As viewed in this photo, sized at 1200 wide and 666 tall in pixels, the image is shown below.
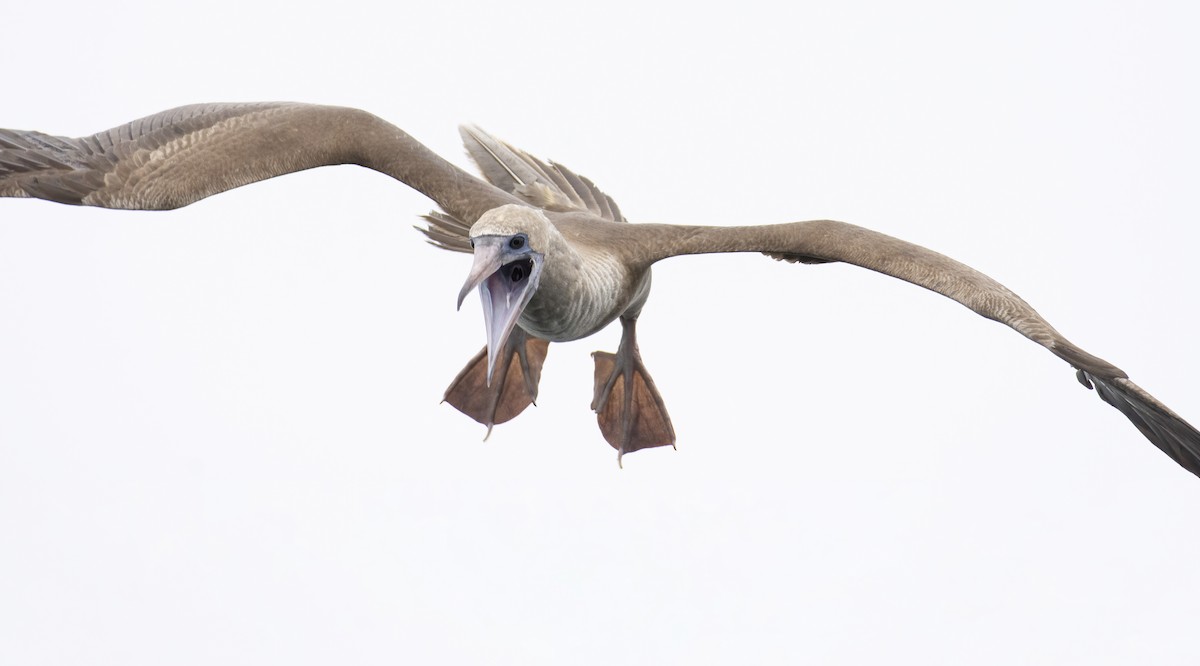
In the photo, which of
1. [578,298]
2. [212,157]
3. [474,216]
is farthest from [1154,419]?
[212,157]

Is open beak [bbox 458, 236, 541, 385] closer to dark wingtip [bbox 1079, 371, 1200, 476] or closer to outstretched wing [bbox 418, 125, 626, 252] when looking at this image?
outstretched wing [bbox 418, 125, 626, 252]

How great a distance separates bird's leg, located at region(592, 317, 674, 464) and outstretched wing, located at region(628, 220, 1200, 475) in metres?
1.35

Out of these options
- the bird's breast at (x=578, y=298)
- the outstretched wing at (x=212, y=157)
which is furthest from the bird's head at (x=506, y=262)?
the outstretched wing at (x=212, y=157)

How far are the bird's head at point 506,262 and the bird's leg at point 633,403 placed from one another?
2.46 meters

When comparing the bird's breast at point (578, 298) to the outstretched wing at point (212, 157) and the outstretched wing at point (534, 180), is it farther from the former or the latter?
the outstretched wing at point (534, 180)

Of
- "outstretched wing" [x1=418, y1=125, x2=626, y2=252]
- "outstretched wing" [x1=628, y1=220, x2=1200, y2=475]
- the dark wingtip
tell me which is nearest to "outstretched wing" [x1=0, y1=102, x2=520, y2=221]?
"outstretched wing" [x1=418, y1=125, x2=626, y2=252]

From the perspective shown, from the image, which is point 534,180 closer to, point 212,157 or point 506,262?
point 212,157

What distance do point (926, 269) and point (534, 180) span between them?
2.53 meters

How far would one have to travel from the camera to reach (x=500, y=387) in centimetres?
1038

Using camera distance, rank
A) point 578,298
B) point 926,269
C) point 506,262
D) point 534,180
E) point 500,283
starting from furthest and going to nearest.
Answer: point 534,180, point 926,269, point 578,298, point 500,283, point 506,262

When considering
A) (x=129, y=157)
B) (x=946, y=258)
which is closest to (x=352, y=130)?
(x=129, y=157)

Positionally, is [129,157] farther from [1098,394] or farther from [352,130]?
[1098,394]

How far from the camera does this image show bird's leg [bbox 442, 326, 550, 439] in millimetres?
10359

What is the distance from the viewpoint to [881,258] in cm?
874
